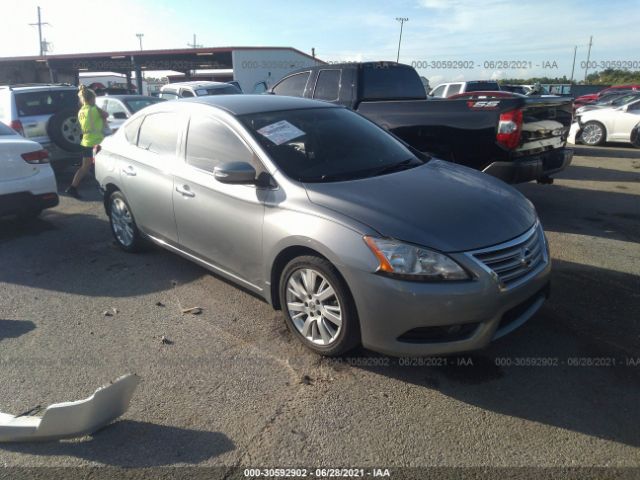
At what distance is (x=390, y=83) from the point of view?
775 cm

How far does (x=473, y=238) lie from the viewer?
280 cm

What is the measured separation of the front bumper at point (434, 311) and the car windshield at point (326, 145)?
1.04 m

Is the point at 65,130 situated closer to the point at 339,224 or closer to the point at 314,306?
the point at 314,306

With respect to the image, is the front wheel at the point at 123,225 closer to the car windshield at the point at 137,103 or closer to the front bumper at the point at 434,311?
the front bumper at the point at 434,311

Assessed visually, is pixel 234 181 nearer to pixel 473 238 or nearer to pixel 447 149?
pixel 473 238

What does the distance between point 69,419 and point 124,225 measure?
304cm

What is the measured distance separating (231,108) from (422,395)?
269cm

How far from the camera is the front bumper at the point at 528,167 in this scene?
540 cm

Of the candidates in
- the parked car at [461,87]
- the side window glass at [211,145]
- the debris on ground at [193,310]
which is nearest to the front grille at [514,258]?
the side window glass at [211,145]

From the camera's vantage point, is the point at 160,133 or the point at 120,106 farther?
the point at 120,106

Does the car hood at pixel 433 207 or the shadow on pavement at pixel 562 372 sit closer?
the shadow on pavement at pixel 562 372

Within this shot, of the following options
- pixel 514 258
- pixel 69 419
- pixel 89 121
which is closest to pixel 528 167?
pixel 514 258

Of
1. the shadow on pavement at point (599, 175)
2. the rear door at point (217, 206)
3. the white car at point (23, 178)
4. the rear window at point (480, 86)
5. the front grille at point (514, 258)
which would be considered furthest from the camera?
the rear window at point (480, 86)

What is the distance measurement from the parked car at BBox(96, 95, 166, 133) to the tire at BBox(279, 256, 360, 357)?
852 cm
